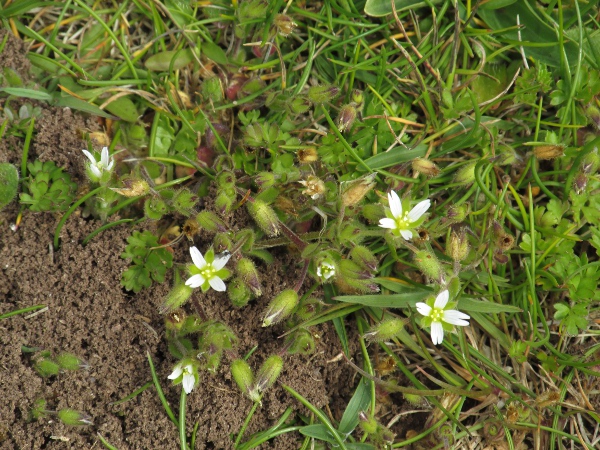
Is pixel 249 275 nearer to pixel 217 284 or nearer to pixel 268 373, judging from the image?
pixel 217 284

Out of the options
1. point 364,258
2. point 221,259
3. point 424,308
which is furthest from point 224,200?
point 424,308

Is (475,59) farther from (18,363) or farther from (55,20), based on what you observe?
(18,363)

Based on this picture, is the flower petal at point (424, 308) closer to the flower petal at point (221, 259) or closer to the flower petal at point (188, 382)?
the flower petal at point (221, 259)

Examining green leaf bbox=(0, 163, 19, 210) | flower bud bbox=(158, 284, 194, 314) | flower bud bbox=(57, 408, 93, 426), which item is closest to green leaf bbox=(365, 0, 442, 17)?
flower bud bbox=(158, 284, 194, 314)

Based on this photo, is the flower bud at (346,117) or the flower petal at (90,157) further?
the flower bud at (346,117)

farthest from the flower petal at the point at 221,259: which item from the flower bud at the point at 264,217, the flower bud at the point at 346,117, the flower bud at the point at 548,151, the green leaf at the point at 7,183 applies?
the flower bud at the point at 548,151

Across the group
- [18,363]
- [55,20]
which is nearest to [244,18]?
[55,20]
